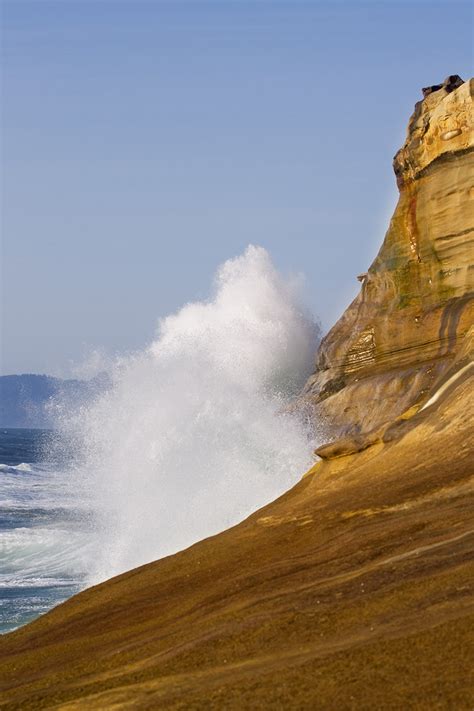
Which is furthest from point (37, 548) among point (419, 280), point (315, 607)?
point (315, 607)

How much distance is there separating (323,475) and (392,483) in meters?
1.56

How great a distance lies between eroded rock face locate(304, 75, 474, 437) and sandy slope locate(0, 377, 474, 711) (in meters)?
4.96

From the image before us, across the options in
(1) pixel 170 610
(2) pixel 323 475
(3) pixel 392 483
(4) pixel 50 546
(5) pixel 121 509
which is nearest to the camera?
(1) pixel 170 610

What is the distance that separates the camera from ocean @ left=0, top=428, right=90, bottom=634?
16.1 meters

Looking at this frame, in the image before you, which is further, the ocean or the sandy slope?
the ocean

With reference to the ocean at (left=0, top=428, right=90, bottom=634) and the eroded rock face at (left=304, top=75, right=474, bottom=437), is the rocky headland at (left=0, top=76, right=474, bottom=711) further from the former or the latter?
the ocean at (left=0, top=428, right=90, bottom=634)

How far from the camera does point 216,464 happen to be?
62.0ft

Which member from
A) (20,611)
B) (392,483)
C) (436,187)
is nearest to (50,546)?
(20,611)

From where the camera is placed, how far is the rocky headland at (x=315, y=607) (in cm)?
596

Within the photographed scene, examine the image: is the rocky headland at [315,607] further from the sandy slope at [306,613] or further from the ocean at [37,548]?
the ocean at [37,548]

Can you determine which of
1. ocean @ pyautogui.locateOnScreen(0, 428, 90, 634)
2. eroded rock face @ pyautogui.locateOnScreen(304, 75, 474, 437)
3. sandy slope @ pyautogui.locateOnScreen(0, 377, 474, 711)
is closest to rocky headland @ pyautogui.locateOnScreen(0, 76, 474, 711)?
sandy slope @ pyautogui.locateOnScreen(0, 377, 474, 711)

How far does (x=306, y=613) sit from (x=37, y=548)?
16.5 metres

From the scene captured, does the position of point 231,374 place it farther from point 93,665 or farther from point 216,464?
point 93,665

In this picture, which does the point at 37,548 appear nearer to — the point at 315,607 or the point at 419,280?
the point at 419,280
